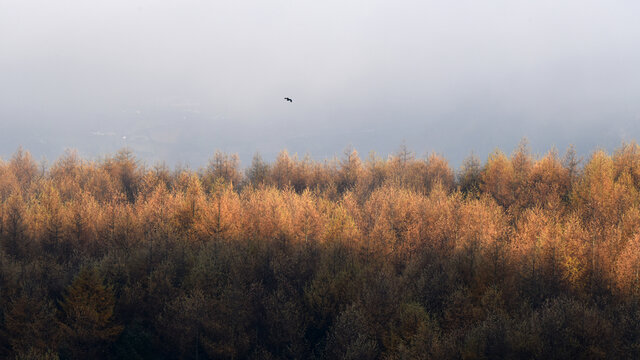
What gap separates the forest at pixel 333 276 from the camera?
42.8 m

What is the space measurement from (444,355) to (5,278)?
140 feet

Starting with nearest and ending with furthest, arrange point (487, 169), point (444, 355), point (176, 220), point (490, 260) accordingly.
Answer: point (444, 355)
point (490, 260)
point (176, 220)
point (487, 169)

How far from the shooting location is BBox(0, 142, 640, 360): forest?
140 ft

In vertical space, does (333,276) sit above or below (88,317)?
above

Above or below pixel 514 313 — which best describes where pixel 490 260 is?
above

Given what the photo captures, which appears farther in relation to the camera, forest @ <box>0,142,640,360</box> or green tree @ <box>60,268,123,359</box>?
green tree @ <box>60,268,123,359</box>

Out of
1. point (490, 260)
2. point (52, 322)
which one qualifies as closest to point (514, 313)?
point (490, 260)

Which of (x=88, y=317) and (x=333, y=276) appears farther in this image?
(x=333, y=276)

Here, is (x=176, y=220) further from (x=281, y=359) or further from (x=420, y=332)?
(x=420, y=332)

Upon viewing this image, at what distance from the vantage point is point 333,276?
53281 millimetres

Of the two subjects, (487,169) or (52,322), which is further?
(487,169)

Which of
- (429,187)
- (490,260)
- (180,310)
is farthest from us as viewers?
(429,187)

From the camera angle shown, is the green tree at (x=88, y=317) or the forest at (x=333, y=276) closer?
the forest at (x=333, y=276)

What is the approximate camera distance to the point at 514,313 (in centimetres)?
4447
